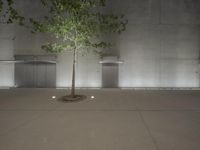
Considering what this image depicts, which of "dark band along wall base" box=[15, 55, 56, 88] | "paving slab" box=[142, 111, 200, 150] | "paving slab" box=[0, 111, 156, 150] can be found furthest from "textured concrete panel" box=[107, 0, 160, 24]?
"paving slab" box=[0, 111, 156, 150]

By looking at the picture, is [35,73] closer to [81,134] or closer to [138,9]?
[138,9]

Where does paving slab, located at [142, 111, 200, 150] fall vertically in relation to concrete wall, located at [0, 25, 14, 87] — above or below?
below

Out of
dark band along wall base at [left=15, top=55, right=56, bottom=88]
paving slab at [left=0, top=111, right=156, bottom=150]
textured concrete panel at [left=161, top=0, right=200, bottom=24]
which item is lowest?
paving slab at [left=0, top=111, right=156, bottom=150]

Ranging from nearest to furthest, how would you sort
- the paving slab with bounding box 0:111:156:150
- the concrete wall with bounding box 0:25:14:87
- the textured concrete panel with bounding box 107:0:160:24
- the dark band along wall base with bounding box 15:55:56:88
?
the paving slab with bounding box 0:111:156:150
the textured concrete panel with bounding box 107:0:160:24
the dark band along wall base with bounding box 15:55:56:88
the concrete wall with bounding box 0:25:14:87

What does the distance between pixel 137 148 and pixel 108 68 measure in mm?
9806

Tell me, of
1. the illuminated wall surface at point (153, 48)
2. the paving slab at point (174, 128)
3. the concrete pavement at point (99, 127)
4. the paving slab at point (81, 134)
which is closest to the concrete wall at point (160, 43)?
the illuminated wall surface at point (153, 48)

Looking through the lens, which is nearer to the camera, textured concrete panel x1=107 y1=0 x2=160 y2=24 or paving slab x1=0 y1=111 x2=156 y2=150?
paving slab x1=0 y1=111 x2=156 y2=150

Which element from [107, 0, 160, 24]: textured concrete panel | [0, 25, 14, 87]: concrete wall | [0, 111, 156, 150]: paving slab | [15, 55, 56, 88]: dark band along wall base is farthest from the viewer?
[0, 25, 14, 87]: concrete wall

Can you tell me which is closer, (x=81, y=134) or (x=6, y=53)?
(x=81, y=134)

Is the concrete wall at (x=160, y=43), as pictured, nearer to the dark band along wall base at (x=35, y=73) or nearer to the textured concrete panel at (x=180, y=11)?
the textured concrete panel at (x=180, y=11)

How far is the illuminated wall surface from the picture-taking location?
1341 cm

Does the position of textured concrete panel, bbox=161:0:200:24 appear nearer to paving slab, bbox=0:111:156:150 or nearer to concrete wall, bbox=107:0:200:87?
concrete wall, bbox=107:0:200:87

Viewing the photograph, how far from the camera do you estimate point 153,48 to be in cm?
1353

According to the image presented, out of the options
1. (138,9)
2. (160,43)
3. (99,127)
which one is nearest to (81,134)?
(99,127)
